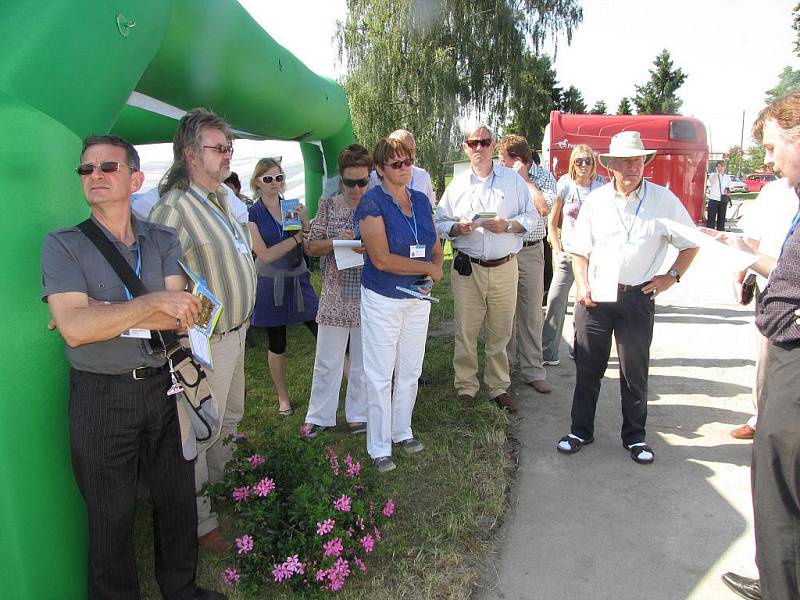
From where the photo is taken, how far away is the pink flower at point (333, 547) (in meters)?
2.52

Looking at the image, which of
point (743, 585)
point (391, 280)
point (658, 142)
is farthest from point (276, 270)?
point (658, 142)

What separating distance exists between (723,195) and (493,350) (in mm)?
12869

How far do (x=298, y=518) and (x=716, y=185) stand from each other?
1511cm

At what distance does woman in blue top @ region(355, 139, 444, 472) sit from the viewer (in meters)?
3.40

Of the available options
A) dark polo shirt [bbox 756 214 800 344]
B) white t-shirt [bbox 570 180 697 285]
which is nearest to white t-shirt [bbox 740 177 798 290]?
white t-shirt [bbox 570 180 697 285]

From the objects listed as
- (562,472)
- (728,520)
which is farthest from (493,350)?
(728,520)

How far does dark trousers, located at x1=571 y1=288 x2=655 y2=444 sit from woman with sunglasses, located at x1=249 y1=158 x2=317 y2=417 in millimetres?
1956

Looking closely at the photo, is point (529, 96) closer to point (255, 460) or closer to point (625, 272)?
point (625, 272)

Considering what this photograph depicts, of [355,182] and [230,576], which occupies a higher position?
[355,182]

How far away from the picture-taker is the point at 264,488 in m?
2.73

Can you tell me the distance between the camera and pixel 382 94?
21.8 meters

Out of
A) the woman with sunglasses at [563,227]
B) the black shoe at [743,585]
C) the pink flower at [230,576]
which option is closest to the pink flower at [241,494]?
the pink flower at [230,576]

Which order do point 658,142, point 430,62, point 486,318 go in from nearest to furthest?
point 486,318 → point 658,142 → point 430,62

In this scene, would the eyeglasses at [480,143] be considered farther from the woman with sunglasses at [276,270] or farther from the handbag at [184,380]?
the handbag at [184,380]
